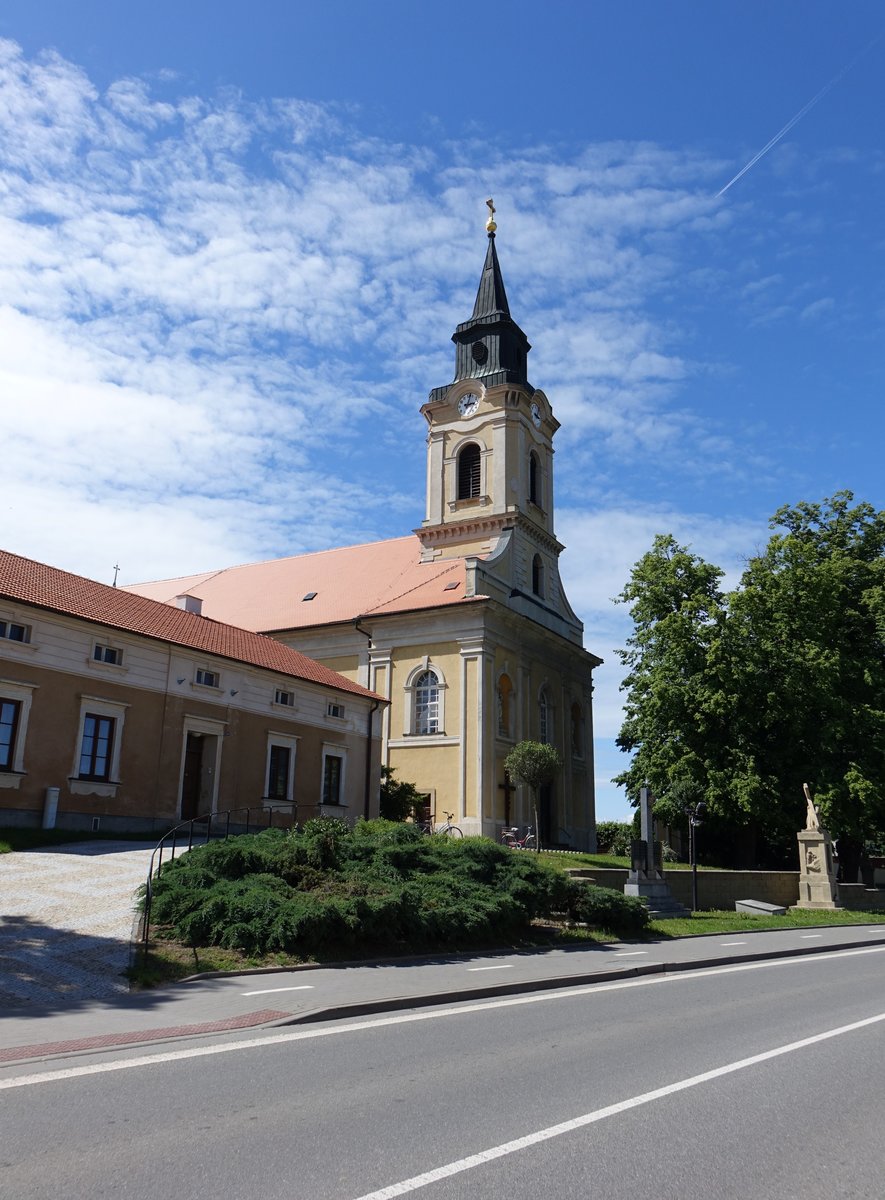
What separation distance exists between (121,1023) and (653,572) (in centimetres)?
3303

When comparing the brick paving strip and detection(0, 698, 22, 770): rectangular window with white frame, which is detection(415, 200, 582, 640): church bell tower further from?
the brick paving strip

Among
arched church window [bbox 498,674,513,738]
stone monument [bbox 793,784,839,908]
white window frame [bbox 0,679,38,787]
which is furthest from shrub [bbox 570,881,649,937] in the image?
arched church window [bbox 498,674,513,738]

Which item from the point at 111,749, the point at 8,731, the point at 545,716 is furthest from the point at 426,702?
the point at 8,731

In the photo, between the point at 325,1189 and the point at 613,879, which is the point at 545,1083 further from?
the point at 613,879

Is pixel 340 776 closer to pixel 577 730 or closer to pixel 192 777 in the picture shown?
pixel 192 777

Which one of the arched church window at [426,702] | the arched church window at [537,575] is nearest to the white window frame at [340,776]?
the arched church window at [426,702]

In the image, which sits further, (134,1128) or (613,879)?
(613,879)

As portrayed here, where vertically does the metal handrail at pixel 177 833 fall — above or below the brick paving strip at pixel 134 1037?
above

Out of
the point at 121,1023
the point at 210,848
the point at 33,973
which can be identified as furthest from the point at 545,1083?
the point at 210,848

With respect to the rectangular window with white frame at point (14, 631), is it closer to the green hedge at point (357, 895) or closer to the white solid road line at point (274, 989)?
the green hedge at point (357, 895)

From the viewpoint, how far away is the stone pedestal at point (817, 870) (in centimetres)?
3212

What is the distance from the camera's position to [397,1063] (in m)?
7.71

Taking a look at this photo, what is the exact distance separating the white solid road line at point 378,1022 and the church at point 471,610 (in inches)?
827

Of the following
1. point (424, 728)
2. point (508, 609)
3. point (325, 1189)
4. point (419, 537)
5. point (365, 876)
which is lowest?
A: point (325, 1189)
